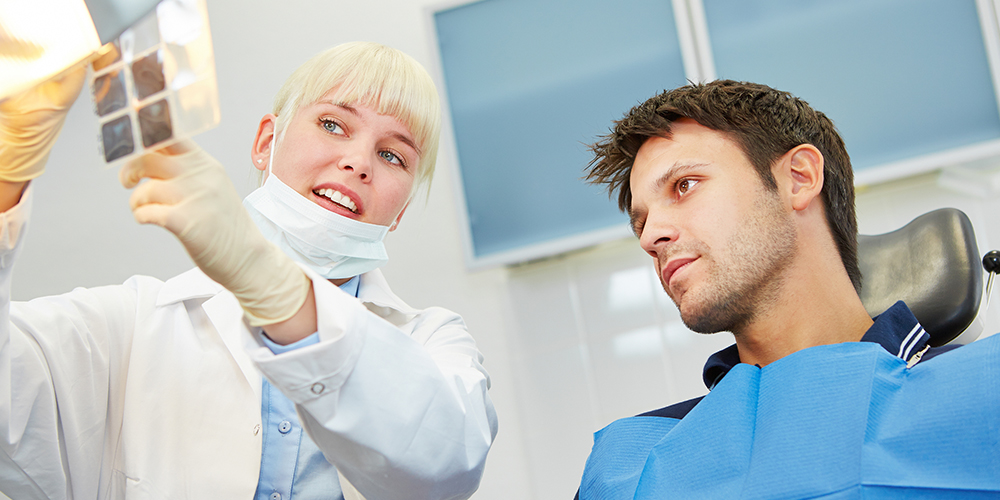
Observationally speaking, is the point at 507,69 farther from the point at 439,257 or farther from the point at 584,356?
the point at 584,356

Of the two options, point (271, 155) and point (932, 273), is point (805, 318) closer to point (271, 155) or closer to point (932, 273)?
point (932, 273)

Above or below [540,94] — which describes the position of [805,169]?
below

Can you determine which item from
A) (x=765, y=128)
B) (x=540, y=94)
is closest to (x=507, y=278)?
(x=540, y=94)

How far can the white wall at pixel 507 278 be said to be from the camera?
195cm

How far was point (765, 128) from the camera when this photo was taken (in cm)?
129

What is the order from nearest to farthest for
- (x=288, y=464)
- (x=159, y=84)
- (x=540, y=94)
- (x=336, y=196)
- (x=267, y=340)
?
(x=159, y=84) < (x=267, y=340) < (x=288, y=464) < (x=336, y=196) < (x=540, y=94)

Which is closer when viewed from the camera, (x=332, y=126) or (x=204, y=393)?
(x=204, y=393)

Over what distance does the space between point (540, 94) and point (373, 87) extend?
855 millimetres

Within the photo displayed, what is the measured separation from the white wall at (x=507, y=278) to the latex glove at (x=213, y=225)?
1.31 meters

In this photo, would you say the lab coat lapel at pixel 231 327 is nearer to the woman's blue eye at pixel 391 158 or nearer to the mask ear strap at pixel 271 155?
the mask ear strap at pixel 271 155

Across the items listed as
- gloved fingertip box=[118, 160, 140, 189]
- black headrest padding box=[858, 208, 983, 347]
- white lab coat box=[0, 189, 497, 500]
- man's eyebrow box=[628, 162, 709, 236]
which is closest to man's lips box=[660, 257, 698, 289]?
man's eyebrow box=[628, 162, 709, 236]

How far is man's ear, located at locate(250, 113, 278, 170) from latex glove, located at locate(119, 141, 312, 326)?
26.4 inches

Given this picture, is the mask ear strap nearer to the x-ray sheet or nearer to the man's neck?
the x-ray sheet

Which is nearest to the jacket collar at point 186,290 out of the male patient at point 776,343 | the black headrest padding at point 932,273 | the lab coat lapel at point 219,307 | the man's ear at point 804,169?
the lab coat lapel at point 219,307
